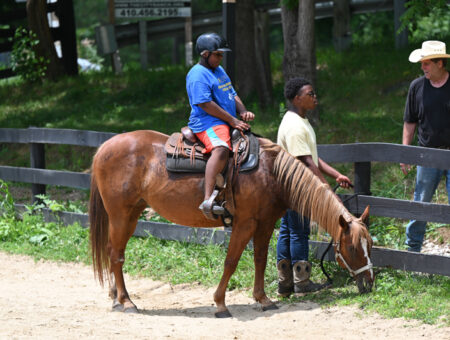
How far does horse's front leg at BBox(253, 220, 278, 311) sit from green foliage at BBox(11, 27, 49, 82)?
9.09m

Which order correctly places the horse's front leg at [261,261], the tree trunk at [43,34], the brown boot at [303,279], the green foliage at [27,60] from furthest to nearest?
1. the green foliage at [27,60]
2. the tree trunk at [43,34]
3. the brown boot at [303,279]
4. the horse's front leg at [261,261]

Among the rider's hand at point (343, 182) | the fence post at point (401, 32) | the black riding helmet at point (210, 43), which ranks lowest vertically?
the rider's hand at point (343, 182)

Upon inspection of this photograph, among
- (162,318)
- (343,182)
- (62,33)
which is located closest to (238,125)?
(343,182)

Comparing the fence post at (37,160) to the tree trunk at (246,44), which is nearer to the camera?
the fence post at (37,160)

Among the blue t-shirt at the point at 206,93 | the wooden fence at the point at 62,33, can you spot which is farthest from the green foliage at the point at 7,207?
the wooden fence at the point at 62,33

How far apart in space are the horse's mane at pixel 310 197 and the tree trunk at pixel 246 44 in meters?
5.84

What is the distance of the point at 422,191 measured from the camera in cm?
604

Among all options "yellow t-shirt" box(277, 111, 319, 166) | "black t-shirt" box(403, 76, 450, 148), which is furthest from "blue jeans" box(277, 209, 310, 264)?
"black t-shirt" box(403, 76, 450, 148)

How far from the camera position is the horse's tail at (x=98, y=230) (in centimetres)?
624

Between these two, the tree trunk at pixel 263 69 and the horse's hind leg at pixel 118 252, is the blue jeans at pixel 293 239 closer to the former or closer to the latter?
the horse's hind leg at pixel 118 252

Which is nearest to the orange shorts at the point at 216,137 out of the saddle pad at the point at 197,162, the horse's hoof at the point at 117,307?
the saddle pad at the point at 197,162

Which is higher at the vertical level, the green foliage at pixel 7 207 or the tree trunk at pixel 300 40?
the tree trunk at pixel 300 40

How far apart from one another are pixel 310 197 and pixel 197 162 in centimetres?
103

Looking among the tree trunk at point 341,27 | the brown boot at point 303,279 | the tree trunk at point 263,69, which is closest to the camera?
the brown boot at point 303,279
